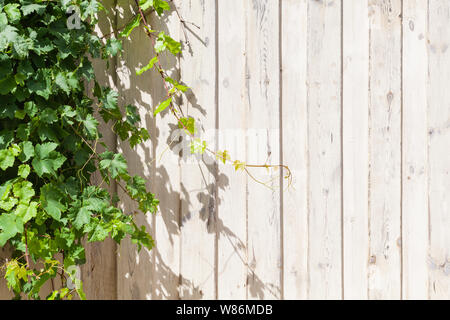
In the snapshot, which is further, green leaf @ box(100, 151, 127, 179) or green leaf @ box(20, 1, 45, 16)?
green leaf @ box(100, 151, 127, 179)

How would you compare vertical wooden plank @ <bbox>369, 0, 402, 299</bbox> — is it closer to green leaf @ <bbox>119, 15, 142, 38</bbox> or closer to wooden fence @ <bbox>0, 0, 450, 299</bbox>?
wooden fence @ <bbox>0, 0, 450, 299</bbox>

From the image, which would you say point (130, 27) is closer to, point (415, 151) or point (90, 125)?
point (90, 125)

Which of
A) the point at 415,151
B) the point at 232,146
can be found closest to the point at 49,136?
the point at 232,146

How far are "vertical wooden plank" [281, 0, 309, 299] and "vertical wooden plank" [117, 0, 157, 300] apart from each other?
48 cm

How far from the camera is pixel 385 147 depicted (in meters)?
1.49

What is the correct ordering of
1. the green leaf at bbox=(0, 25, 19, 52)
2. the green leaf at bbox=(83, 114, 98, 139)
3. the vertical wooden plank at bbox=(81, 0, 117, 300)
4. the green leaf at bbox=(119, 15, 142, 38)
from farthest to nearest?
1. the vertical wooden plank at bbox=(81, 0, 117, 300)
2. the green leaf at bbox=(119, 15, 142, 38)
3. the green leaf at bbox=(83, 114, 98, 139)
4. the green leaf at bbox=(0, 25, 19, 52)

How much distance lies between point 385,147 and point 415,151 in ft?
0.39

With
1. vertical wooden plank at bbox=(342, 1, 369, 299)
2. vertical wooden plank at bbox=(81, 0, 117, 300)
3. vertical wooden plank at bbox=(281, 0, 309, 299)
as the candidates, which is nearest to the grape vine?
vertical wooden plank at bbox=(81, 0, 117, 300)

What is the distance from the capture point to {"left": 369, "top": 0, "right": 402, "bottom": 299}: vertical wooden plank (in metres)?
1.48

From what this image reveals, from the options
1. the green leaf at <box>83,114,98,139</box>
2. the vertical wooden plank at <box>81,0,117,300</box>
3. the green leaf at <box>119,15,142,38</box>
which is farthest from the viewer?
the vertical wooden plank at <box>81,0,117,300</box>

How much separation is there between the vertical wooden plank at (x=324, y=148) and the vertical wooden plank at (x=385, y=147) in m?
0.13

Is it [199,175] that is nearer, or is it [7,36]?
[7,36]
